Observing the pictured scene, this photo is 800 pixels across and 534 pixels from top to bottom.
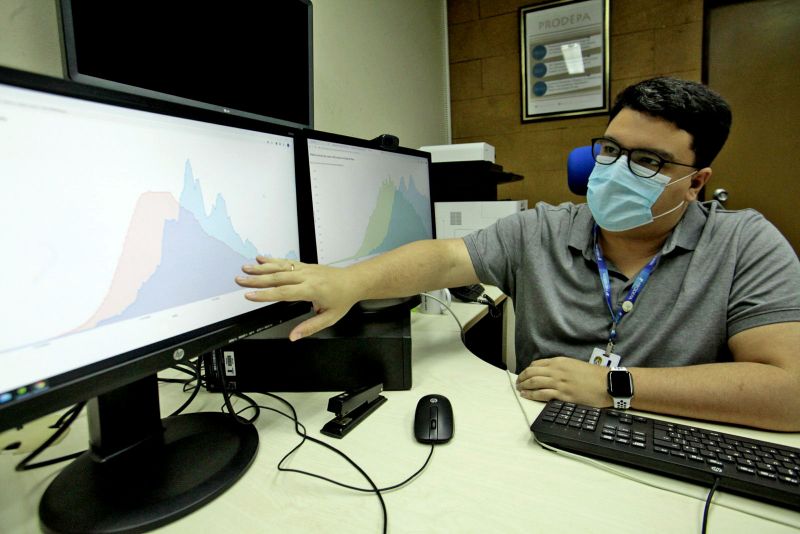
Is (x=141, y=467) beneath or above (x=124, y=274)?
beneath

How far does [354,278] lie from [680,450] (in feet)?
2.01

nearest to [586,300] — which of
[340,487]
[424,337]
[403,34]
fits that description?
[424,337]

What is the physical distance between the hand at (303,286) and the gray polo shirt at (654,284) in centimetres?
43

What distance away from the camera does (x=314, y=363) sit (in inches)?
34.2

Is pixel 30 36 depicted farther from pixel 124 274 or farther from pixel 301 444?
pixel 301 444

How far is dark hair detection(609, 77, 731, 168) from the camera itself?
97 centimetres

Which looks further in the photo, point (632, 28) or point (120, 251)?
point (632, 28)

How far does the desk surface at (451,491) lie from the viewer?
523 millimetres

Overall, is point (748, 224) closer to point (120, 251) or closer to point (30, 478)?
point (120, 251)

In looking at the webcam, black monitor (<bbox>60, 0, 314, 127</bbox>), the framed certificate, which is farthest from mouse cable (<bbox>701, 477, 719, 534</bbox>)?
the framed certificate

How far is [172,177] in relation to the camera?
0.59 metres

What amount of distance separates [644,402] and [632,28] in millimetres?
2692

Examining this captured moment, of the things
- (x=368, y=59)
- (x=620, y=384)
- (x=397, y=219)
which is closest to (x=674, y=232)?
(x=620, y=384)

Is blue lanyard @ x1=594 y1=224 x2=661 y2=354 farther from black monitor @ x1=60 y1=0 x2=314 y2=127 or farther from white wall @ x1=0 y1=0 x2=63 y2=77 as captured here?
white wall @ x1=0 y1=0 x2=63 y2=77
